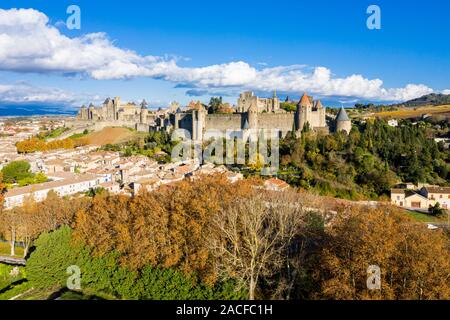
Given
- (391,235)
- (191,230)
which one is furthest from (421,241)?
(191,230)

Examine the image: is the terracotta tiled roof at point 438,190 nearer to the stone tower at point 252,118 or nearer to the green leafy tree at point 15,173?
the stone tower at point 252,118

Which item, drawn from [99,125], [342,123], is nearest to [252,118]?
[342,123]

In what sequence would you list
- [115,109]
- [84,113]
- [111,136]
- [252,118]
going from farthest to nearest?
[84,113] → [115,109] → [111,136] → [252,118]

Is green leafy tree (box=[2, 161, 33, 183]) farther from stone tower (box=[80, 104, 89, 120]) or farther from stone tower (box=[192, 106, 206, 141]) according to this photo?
stone tower (box=[80, 104, 89, 120])

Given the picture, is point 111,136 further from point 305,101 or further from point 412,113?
point 412,113

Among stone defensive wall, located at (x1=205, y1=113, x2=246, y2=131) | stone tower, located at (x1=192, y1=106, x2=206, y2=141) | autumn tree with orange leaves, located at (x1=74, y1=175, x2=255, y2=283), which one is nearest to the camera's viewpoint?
autumn tree with orange leaves, located at (x1=74, y1=175, x2=255, y2=283)

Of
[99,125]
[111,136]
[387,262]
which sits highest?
[99,125]

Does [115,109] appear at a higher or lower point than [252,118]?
higher

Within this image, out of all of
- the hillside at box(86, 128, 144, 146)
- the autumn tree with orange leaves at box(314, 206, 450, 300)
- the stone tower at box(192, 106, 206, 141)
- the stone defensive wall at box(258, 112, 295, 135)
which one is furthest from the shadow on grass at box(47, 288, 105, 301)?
the hillside at box(86, 128, 144, 146)

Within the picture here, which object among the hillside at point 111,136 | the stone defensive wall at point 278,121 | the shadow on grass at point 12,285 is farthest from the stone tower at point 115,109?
the shadow on grass at point 12,285

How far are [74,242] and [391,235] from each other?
1413 cm

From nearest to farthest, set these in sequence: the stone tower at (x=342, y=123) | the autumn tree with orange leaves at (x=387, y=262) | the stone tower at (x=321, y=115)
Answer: the autumn tree with orange leaves at (x=387, y=262), the stone tower at (x=342, y=123), the stone tower at (x=321, y=115)

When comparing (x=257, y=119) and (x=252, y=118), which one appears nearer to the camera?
(x=252, y=118)

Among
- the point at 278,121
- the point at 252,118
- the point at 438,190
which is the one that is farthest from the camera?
the point at 252,118
